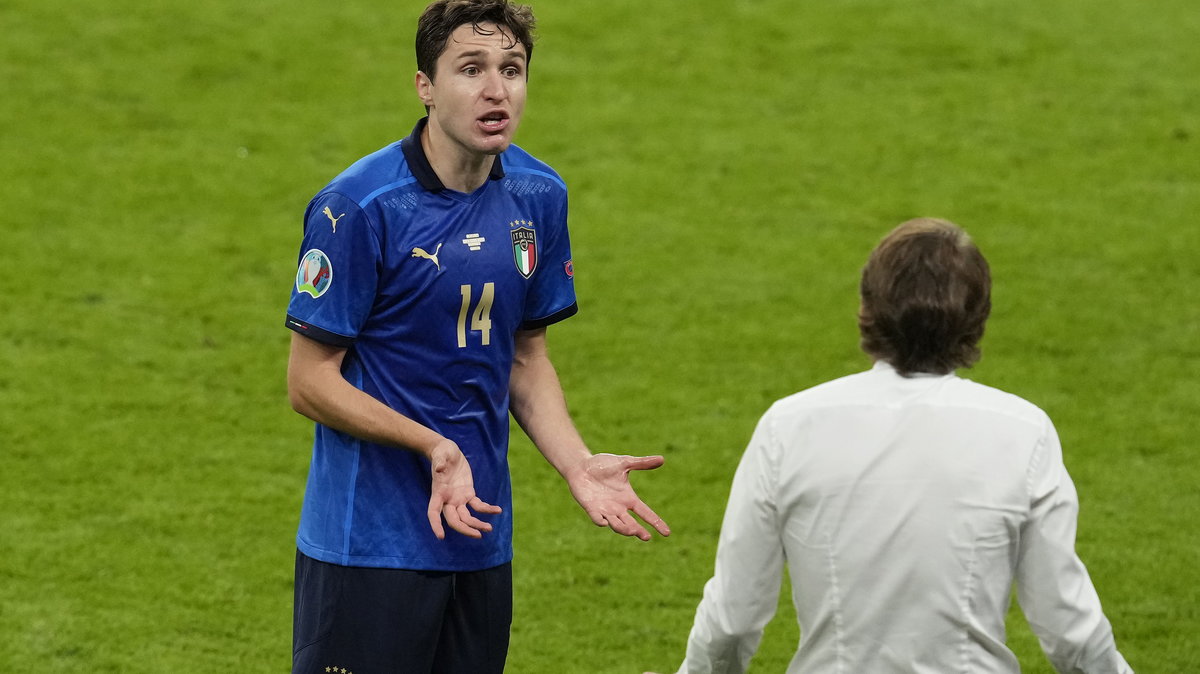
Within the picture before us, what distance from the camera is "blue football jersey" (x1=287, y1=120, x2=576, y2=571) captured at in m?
3.77

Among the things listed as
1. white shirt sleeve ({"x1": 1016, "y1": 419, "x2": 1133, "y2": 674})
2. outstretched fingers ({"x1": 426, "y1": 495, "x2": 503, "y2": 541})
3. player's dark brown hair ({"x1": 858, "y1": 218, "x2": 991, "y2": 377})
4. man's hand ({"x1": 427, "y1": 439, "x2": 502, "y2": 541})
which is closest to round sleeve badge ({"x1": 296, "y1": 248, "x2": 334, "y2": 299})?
man's hand ({"x1": 427, "y1": 439, "x2": 502, "y2": 541})

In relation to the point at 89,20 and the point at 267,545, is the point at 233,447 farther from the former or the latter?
the point at 89,20

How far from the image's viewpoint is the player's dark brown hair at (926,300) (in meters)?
3.12

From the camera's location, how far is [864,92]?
13.2 m

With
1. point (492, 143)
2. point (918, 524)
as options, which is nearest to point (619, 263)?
→ point (492, 143)

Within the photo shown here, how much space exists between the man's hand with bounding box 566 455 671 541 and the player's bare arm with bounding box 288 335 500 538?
26cm

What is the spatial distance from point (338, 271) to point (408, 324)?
21cm

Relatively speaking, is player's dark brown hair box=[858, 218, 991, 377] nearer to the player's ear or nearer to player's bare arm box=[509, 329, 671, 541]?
player's bare arm box=[509, 329, 671, 541]

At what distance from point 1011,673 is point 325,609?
1579mm

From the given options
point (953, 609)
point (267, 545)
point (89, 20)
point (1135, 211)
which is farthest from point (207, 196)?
point (953, 609)

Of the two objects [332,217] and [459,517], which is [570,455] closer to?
[459,517]

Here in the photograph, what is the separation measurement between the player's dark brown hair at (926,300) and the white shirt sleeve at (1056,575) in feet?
0.79

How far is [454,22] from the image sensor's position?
386cm

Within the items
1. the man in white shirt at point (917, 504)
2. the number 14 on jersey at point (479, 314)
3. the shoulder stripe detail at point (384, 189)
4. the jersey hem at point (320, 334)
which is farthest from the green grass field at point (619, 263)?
the man in white shirt at point (917, 504)
